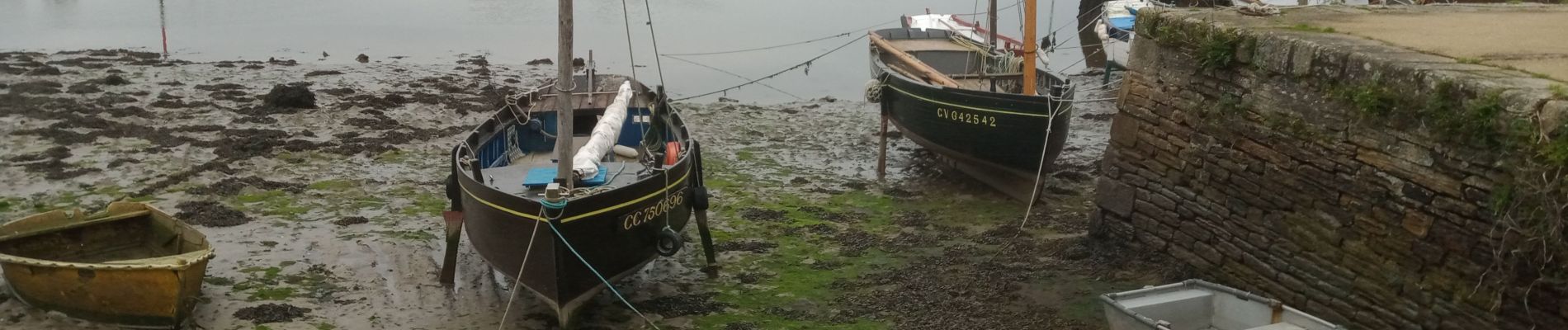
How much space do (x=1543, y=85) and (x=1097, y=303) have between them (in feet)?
11.9

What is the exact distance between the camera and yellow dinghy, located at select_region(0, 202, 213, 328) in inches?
320

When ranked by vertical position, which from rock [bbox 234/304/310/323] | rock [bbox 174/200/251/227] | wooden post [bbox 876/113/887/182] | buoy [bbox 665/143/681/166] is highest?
buoy [bbox 665/143/681/166]

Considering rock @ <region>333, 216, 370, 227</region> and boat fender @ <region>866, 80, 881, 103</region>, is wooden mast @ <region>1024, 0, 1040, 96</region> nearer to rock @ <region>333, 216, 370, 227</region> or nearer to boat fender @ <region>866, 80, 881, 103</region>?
boat fender @ <region>866, 80, 881, 103</region>

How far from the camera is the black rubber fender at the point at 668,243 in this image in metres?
9.00

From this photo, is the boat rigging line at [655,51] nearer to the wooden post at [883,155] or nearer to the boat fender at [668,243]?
the boat fender at [668,243]

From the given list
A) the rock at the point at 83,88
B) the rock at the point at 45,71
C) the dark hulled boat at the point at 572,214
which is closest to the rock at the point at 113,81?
the rock at the point at 83,88

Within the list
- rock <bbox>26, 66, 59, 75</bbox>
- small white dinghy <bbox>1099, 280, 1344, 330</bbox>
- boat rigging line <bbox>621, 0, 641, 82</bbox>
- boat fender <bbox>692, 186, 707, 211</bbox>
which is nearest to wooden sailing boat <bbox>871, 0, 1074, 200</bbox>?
boat rigging line <bbox>621, 0, 641, 82</bbox>

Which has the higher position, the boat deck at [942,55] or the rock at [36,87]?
the boat deck at [942,55]

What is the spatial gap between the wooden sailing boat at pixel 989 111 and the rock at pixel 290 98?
8358mm

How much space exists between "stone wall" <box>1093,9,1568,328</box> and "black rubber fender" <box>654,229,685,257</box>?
149 inches

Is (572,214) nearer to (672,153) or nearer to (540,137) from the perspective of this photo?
(672,153)

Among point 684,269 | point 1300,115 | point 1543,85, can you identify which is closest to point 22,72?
point 684,269

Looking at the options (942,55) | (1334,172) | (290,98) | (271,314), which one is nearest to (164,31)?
(290,98)

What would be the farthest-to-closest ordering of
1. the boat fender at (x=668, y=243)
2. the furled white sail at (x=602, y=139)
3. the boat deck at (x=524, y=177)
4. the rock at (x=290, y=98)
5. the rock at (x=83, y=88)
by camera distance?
the rock at (x=83, y=88)
the rock at (x=290, y=98)
the boat fender at (x=668, y=243)
the furled white sail at (x=602, y=139)
the boat deck at (x=524, y=177)
